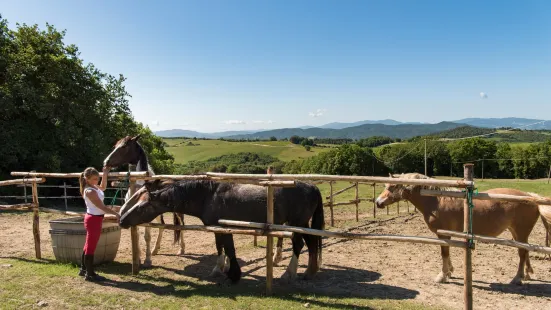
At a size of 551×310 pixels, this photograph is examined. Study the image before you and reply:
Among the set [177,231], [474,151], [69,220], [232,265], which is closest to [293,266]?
[232,265]

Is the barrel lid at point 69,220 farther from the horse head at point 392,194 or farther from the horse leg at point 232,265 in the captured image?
the horse head at point 392,194

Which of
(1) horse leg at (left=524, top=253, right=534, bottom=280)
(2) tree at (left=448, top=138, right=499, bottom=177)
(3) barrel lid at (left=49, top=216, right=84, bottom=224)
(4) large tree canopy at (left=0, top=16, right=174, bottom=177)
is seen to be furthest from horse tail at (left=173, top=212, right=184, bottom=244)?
(2) tree at (left=448, top=138, right=499, bottom=177)

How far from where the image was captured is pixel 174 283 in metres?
5.80

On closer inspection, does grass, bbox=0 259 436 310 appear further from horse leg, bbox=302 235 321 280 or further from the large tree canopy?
the large tree canopy

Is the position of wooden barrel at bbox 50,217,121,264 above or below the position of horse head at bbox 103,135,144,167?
below

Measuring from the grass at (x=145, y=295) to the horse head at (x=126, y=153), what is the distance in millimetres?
2119

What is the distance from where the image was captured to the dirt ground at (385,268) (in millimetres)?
5270

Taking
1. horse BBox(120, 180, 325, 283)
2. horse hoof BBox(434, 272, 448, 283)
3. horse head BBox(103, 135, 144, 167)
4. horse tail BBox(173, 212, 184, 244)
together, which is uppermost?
horse head BBox(103, 135, 144, 167)

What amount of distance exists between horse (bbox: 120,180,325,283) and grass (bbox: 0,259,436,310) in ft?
2.29

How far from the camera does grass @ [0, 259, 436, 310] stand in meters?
4.78

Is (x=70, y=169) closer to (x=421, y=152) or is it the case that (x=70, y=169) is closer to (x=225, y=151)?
(x=421, y=152)

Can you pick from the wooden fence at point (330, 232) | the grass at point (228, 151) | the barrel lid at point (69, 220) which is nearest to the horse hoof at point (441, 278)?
the wooden fence at point (330, 232)

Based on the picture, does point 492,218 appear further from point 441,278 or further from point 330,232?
point 330,232

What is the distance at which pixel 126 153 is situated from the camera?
7117mm
